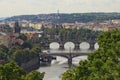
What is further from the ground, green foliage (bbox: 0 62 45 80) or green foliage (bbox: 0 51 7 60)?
green foliage (bbox: 0 62 45 80)

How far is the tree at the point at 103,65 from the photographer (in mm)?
13398

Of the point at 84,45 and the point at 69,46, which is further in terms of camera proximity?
the point at 84,45

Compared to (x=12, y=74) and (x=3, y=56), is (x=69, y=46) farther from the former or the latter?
(x=12, y=74)

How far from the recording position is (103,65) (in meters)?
13.7

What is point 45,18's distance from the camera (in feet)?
469

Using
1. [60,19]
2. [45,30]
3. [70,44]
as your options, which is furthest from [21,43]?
[60,19]

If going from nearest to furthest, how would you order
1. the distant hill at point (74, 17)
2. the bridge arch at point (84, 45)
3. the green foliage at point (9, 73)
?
1. the green foliage at point (9, 73)
2. the bridge arch at point (84, 45)
3. the distant hill at point (74, 17)

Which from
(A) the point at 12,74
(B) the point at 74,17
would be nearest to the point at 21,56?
(A) the point at 12,74

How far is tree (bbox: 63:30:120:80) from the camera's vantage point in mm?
13398

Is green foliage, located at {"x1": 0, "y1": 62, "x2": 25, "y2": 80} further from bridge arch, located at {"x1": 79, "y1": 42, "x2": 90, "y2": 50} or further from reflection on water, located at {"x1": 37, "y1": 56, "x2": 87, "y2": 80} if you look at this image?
bridge arch, located at {"x1": 79, "y1": 42, "x2": 90, "y2": 50}

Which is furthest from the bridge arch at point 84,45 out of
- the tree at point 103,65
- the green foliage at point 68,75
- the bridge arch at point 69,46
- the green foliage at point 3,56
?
the green foliage at point 68,75

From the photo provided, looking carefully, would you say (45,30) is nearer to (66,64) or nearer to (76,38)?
(76,38)

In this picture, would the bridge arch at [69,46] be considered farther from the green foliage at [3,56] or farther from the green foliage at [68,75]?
the green foliage at [68,75]

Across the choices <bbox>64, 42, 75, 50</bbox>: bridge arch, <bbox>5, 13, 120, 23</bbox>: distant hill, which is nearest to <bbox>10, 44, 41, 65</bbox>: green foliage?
<bbox>64, 42, 75, 50</bbox>: bridge arch
